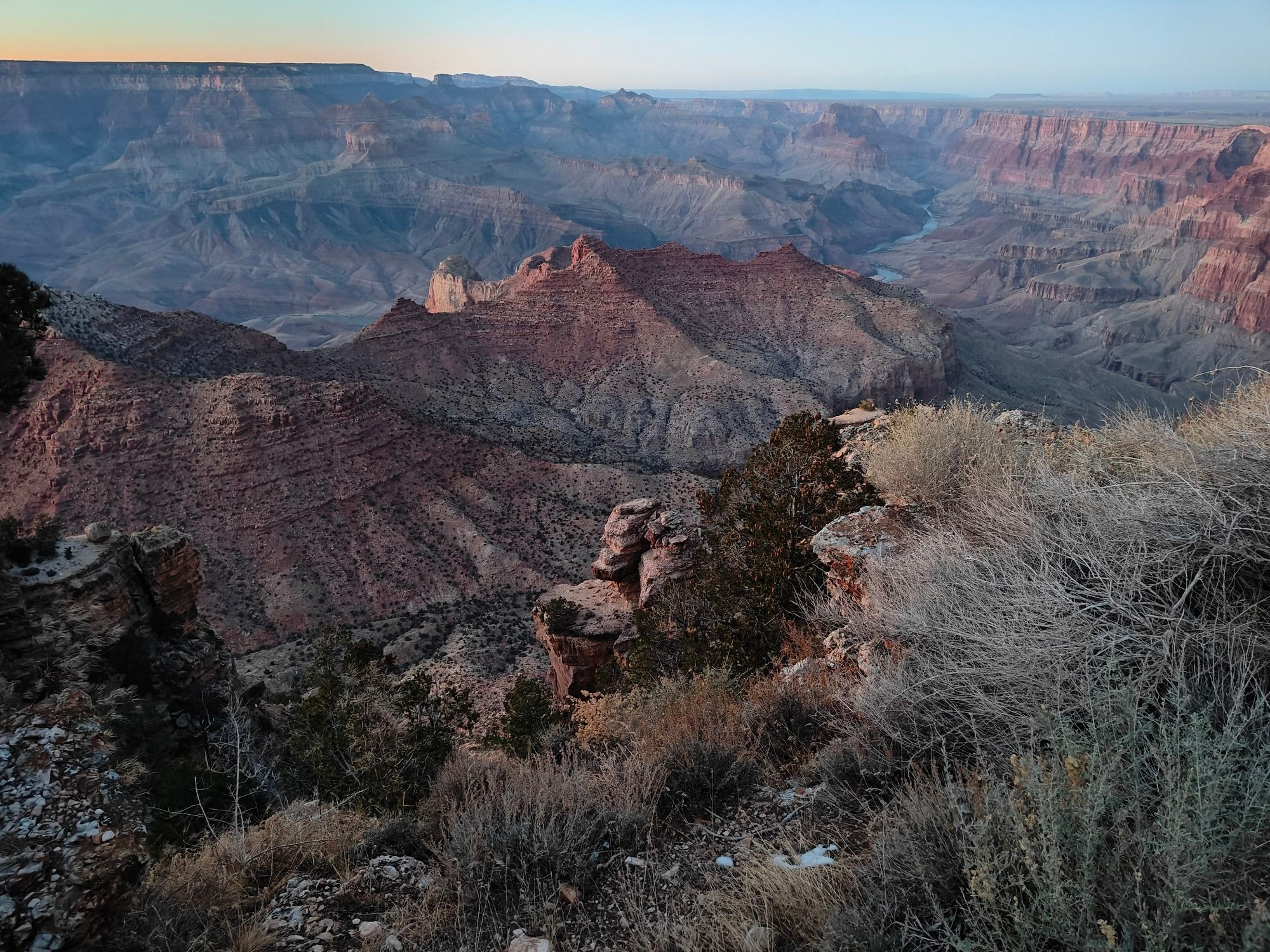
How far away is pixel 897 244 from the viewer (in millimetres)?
146125

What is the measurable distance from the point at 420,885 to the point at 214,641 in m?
12.2

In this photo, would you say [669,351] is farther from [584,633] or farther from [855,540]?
[855,540]

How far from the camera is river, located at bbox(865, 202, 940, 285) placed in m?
123

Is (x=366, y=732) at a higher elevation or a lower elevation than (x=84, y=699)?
lower

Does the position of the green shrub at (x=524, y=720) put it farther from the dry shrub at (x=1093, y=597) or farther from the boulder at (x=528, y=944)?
the dry shrub at (x=1093, y=597)

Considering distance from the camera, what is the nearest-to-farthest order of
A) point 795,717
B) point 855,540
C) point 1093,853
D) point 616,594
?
point 1093,853
point 795,717
point 855,540
point 616,594

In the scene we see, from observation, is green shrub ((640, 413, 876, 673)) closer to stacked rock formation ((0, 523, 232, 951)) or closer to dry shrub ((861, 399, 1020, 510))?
dry shrub ((861, 399, 1020, 510))

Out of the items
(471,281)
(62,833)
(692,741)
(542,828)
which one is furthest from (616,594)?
(471,281)

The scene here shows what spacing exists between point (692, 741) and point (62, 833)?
11.2ft

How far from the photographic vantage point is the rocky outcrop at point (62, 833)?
3178 mm

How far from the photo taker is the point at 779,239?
5037 inches

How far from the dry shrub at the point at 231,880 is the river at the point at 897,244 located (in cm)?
11440

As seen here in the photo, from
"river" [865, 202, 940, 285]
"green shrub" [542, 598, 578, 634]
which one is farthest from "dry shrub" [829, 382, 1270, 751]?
"river" [865, 202, 940, 285]

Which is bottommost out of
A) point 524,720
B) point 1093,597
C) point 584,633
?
point 584,633
